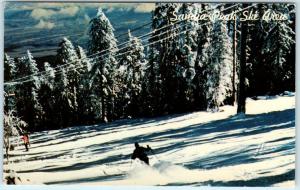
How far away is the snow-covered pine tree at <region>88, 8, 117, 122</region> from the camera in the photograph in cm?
690

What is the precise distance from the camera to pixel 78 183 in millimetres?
6941

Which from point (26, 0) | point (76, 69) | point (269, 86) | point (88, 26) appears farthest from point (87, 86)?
point (269, 86)

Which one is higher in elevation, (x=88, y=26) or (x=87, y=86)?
(x=88, y=26)

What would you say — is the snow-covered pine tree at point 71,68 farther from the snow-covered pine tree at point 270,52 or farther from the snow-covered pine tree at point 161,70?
the snow-covered pine tree at point 270,52

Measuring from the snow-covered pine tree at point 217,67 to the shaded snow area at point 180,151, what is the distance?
0.53 ft

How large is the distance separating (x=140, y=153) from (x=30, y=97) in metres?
1.40

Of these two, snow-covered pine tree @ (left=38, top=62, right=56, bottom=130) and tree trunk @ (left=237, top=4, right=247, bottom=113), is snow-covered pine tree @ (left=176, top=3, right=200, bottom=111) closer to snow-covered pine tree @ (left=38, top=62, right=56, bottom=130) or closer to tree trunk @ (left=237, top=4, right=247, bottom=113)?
tree trunk @ (left=237, top=4, right=247, bottom=113)

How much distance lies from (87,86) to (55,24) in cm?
78

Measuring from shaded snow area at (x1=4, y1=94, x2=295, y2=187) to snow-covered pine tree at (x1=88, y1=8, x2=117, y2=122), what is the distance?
0.78 feet

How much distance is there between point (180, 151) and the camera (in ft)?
22.5

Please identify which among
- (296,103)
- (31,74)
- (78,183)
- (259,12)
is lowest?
(78,183)

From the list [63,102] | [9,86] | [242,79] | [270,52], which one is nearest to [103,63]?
[63,102]

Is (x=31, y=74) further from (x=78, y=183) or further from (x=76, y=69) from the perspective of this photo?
(x=78, y=183)

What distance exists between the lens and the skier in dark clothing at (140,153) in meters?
6.88
